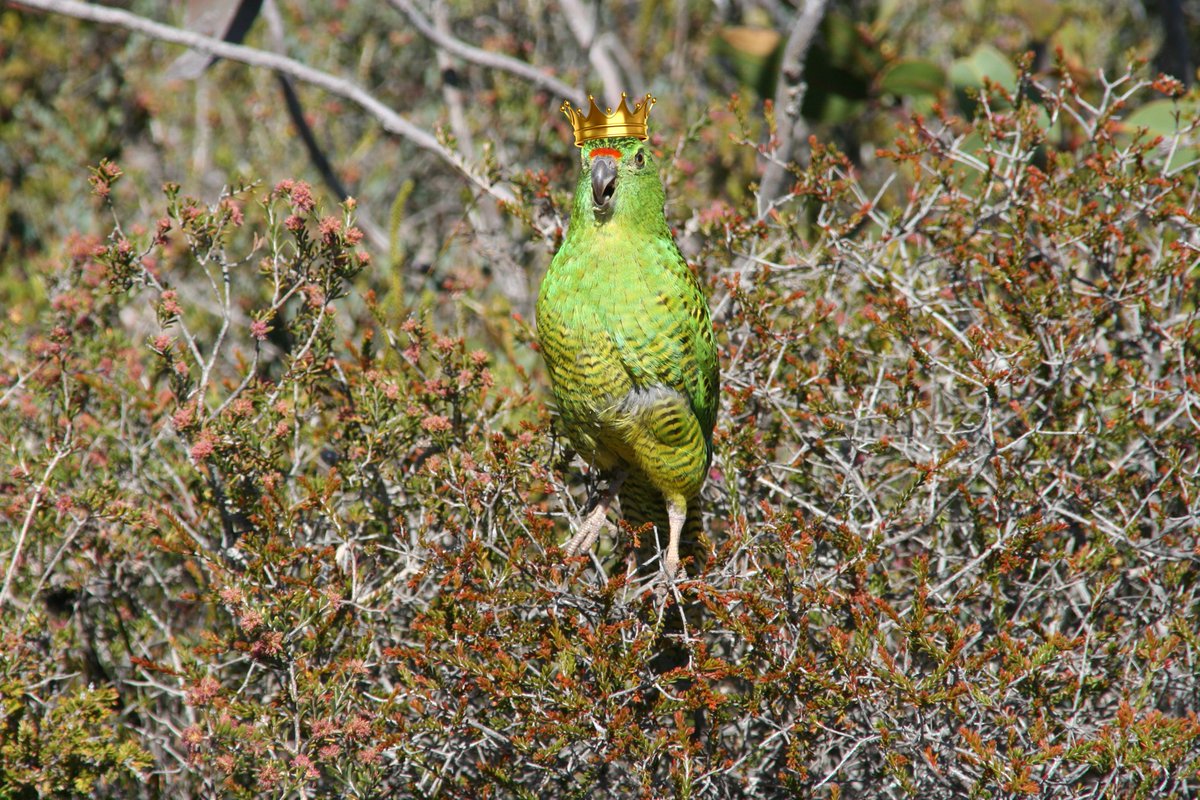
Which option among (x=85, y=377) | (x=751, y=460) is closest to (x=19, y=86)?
(x=85, y=377)

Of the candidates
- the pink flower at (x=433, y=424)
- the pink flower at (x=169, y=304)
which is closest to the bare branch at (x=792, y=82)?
the pink flower at (x=433, y=424)

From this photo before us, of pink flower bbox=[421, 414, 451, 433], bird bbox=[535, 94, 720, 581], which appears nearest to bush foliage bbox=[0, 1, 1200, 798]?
pink flower bbox=[421, 414, 451, 433]

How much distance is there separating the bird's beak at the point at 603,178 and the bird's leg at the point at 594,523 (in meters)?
1.02

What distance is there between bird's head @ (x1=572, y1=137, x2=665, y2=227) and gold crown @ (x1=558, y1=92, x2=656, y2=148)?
2cm

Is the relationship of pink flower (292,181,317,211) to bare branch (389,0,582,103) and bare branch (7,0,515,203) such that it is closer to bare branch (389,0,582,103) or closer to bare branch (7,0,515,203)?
bare branch (7,0,515,203)

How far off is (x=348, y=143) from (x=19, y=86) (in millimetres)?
2333

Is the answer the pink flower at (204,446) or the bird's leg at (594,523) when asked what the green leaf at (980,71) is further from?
the pink flower at (204,446)

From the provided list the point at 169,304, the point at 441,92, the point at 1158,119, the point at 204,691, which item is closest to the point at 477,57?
the point at 441,92

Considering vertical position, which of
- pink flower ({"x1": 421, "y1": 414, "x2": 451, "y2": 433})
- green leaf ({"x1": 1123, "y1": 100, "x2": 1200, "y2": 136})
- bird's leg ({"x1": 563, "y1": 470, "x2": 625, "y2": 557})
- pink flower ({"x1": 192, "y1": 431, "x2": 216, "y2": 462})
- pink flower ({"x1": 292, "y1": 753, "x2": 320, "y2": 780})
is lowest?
pink flower ({"x1": 292, "y1": 753, "x2": 320, "y2": 780})

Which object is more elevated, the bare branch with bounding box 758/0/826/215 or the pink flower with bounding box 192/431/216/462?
the bare branch with bounding box 758/0/826/215

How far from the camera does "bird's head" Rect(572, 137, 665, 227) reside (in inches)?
120

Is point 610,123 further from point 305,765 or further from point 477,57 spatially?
point 477,57

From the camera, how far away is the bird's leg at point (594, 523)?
11.0ft

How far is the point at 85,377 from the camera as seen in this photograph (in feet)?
12.9
